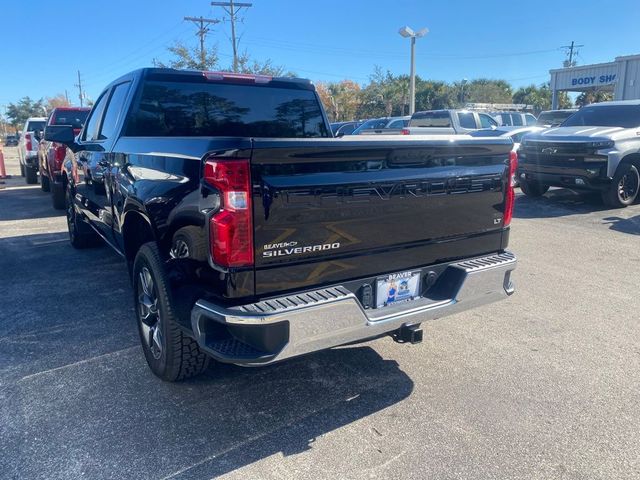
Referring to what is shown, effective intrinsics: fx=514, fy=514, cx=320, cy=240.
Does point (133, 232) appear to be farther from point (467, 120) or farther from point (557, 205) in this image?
point (467, 120)

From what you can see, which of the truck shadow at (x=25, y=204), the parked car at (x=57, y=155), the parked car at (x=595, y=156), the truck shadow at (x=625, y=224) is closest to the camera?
the truck shadow at (x=625, y=224)

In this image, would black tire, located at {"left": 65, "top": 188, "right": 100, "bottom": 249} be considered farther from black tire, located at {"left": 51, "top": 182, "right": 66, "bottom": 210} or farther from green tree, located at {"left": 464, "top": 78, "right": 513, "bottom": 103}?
green tree, located at {"left": 464, "top": 78, "right": 513, "bottom": 103}

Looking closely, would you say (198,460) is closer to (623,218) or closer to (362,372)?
(362,372)

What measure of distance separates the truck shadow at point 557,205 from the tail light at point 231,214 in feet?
27.1

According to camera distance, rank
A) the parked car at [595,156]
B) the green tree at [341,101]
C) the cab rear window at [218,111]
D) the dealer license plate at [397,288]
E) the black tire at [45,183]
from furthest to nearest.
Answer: the green tree at [341,101]
the black tire at [45,183]
the parked car at [595,156]
the cab rear window at [218,111]
the dealer license plate at [397,288]

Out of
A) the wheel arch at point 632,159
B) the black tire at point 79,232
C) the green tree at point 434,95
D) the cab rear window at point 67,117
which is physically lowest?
the black tire at point 79,232

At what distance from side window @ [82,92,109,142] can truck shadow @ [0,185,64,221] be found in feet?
16.6

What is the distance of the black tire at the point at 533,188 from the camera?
1129cm

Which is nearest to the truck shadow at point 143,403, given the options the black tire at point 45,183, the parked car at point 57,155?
the parked car at point 57,155

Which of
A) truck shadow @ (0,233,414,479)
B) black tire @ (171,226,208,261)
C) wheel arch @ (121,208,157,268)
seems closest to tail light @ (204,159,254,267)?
black tire @ (171,226,208,261)

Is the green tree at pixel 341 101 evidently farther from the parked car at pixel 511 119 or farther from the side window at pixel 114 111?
the side window at pixel 114 111

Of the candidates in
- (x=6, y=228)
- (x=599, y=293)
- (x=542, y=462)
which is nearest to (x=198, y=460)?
(x=542, y=462)

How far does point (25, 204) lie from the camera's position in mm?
11727

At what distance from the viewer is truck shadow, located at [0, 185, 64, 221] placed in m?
10.2
